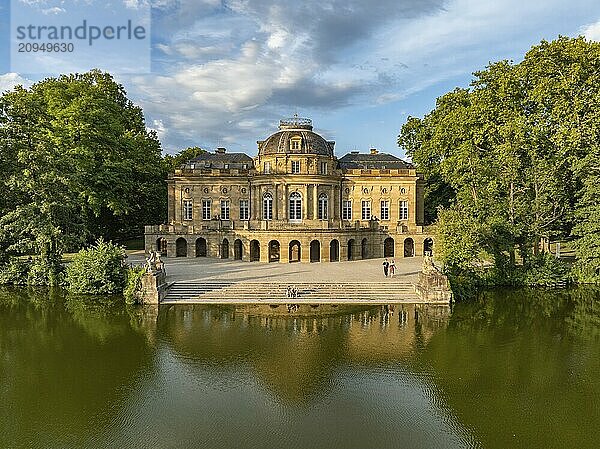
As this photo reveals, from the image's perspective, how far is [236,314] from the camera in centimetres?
2203

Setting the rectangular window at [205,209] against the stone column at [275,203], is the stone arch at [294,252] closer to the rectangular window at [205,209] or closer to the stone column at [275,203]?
the stone column at [275,203]

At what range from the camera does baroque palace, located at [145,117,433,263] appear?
127 feet

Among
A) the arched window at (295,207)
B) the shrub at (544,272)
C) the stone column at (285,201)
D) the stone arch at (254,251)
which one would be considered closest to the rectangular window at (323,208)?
→ the arched window at (295,207)

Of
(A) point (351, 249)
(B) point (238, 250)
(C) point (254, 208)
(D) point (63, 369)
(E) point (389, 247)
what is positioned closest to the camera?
(D) point (63, 369)

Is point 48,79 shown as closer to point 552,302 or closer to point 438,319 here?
point 438,319

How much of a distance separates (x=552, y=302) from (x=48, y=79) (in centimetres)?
3863

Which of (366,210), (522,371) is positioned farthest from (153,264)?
(366,210)

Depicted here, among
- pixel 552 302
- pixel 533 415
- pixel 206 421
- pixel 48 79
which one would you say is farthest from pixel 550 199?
pixel 48 79

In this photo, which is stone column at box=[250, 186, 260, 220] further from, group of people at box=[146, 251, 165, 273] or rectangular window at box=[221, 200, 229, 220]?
group of people at box=[146, 251, 165, 273]

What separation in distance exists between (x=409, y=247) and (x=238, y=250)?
1408 centimetres

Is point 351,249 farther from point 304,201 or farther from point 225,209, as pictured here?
point 225,209

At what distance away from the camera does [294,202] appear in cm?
4078

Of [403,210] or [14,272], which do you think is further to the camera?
[403,210]

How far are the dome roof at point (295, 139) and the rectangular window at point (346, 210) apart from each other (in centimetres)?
437
